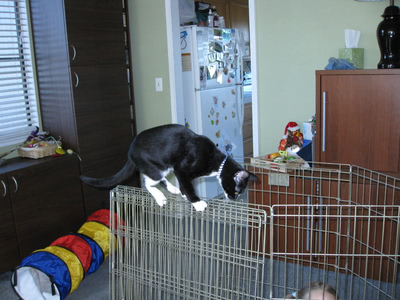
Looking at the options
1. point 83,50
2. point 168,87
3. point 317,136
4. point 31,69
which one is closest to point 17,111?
point 31,69

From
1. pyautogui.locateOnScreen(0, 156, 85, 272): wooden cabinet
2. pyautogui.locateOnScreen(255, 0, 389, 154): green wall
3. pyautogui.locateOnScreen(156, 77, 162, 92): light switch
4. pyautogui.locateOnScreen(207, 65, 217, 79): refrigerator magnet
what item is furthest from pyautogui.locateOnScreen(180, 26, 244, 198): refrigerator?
pyautogui.locateOnScreen(0, 156, 85, 272): wooden cabinet

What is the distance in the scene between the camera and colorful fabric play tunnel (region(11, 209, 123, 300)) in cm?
238

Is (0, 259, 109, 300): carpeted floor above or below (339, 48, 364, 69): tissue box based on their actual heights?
below

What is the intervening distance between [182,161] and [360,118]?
1.07 metres

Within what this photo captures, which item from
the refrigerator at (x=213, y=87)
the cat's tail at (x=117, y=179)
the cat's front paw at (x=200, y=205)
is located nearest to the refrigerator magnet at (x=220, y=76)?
the refrigerator at (x=213, y=87)

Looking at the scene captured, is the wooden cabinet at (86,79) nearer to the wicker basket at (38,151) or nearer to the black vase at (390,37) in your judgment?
the wicker basket at (38,151)

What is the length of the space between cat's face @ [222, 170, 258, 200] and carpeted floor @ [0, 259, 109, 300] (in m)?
1.20

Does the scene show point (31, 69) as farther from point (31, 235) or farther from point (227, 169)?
point (227, 169)

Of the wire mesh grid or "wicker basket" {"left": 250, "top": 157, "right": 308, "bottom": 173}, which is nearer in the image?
the wire mesh grid

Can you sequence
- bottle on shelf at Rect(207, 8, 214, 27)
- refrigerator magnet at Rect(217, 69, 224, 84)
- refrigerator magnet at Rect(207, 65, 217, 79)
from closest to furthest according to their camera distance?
refrigerator magnet at Rect(207, 65, 217, 79) → refrigerator magnet at Rect(217, 69, 224, 84) → bottle on shelf at Rect(207, 8, 214, 27)

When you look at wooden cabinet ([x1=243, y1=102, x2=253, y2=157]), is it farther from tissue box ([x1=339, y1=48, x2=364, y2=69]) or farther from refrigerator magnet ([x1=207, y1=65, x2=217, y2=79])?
tissue box ([x1=339, y1=48, x2=364, y2=69])

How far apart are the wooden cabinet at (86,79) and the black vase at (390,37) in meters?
1.98

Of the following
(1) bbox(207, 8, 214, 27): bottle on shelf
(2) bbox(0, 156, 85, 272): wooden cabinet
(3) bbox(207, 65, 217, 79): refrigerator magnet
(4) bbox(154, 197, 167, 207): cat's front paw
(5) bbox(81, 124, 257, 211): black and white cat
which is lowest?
(2) bbox(0, 156, 85, 272): wooden cabinet

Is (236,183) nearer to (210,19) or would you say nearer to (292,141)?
(292,141)
